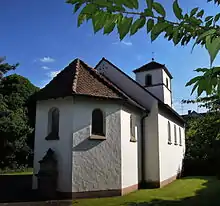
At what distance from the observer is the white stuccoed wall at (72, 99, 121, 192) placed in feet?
43.1

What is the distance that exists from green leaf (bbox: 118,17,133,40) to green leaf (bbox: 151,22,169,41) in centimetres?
14

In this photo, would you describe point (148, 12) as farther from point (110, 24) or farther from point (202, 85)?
point (202, 85)

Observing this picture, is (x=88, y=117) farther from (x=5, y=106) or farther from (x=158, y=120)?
(x=5, y=106)

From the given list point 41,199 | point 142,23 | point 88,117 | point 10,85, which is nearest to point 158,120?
point 88,117

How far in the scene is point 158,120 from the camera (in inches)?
699

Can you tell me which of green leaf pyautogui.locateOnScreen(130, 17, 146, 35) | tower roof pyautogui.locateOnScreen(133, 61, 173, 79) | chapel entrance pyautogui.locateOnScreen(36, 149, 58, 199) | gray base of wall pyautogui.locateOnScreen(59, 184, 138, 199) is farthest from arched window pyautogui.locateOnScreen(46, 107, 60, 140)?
green leaf pyautogui.locateOnScreen(130, 17, 146, 35)

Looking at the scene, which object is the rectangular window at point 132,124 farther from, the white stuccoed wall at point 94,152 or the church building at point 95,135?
the white stuccoed wall at point 94,152

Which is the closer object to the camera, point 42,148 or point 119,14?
point 119,14

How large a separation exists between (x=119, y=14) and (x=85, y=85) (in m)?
13.2

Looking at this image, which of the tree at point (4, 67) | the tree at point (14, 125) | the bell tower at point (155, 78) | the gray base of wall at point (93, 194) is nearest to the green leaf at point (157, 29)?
the gray base of wall at point (93, 194)

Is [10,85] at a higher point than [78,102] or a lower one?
higher

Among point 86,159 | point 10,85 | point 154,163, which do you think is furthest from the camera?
point 10,85

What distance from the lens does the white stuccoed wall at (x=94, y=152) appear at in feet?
43.1

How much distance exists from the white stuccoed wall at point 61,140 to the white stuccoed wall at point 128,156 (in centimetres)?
306
